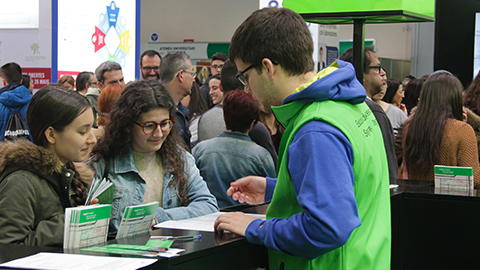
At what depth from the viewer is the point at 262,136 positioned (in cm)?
347

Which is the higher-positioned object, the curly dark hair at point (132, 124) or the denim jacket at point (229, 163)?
the curly dark hair at point (132, 124)

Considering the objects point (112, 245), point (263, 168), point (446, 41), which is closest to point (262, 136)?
point (263, 168)

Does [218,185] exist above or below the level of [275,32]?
below

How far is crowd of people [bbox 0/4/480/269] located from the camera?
1325 mm

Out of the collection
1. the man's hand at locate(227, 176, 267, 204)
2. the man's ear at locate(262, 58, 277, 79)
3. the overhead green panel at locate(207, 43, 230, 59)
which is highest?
the overhead green panel at locate(207, 43, 230, 59)

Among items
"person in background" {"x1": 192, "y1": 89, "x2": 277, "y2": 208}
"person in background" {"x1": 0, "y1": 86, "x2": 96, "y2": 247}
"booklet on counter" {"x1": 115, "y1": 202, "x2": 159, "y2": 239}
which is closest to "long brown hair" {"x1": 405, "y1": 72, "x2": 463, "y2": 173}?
"person in background" {"x1": 192, "y1": 89, "x2": 277, "y2": 208}

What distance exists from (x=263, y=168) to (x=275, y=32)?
169 centimetres

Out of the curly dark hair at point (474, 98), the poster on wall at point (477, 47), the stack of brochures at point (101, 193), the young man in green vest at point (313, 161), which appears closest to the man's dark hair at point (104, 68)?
the curly dark hair at point (474, 98)

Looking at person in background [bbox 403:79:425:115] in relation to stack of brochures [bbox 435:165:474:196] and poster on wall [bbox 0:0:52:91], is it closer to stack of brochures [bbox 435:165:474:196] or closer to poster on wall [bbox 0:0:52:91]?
stack of brochures [bbox 435:165:474:196]

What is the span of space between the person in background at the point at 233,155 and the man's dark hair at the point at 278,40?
1.59m

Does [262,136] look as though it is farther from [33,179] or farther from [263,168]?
[33,179]

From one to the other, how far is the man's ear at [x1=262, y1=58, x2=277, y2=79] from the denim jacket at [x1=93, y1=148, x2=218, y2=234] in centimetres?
94

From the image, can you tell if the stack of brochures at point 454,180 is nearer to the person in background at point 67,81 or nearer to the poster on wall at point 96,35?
the person in background at point 67,81

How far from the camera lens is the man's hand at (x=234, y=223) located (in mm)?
1577
